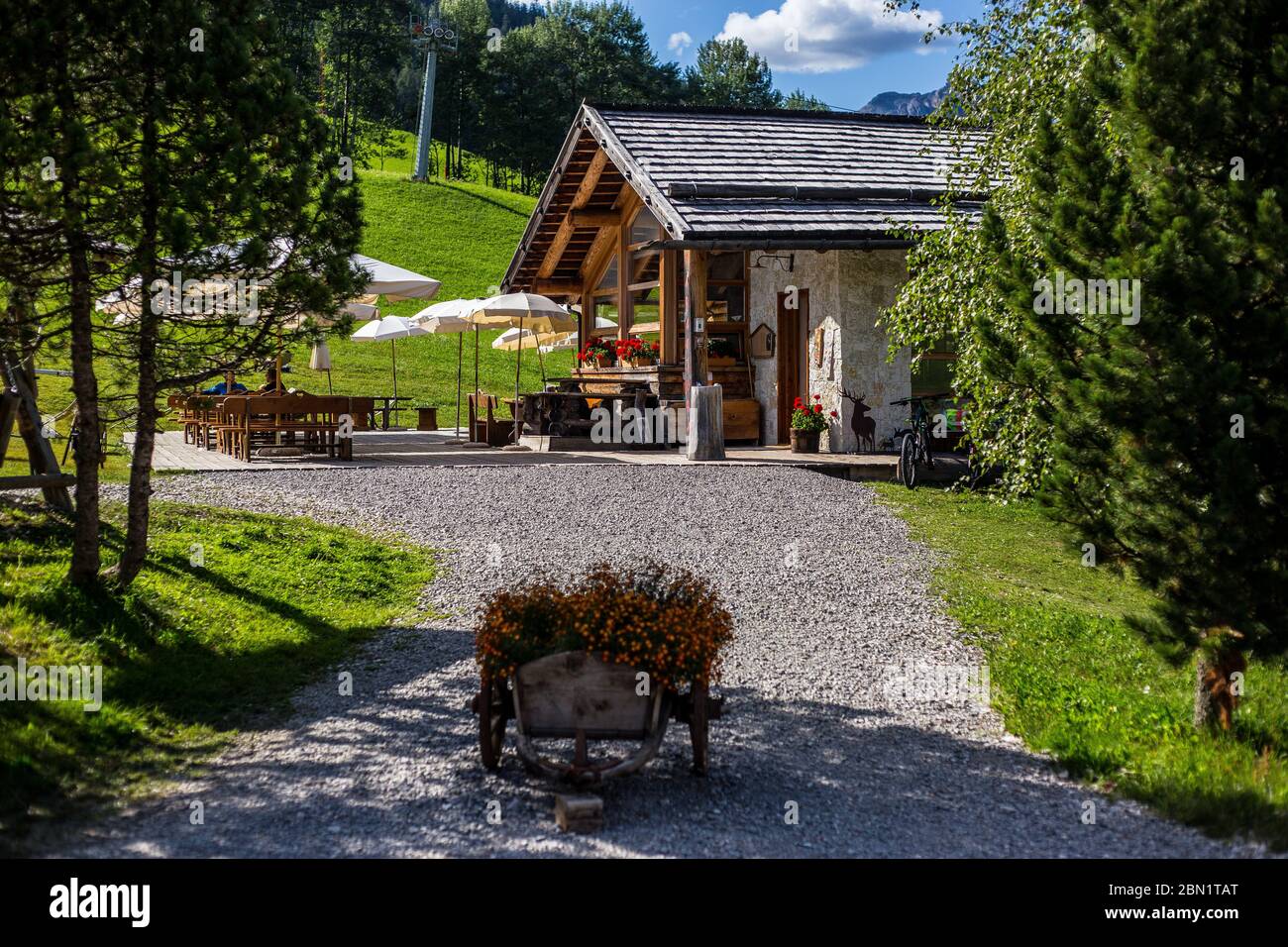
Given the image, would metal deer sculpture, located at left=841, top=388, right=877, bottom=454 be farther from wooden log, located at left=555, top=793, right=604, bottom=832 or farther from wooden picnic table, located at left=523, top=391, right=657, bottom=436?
wooden log, located at left=555, top=793, right=604, bottom=832

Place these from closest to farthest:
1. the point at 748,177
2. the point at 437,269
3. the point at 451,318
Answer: the point at 748,177, the point at 451,318, the point at 437,269

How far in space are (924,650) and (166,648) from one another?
5096 mm

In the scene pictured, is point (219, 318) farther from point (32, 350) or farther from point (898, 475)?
point (898, 475)

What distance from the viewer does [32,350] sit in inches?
334

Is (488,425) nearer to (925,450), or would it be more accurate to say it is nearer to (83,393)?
(925,450)

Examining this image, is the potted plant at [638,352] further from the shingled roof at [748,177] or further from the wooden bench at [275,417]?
the wooden bench at [275,417]

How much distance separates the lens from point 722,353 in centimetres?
2145

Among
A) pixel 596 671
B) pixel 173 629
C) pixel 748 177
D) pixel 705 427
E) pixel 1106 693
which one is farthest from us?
pixel 748 177

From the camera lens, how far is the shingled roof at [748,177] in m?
17.8

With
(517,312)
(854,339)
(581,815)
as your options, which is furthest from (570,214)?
(581,815)

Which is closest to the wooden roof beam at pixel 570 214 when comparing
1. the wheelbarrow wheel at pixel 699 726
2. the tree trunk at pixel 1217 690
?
the tree trunk at pixel 1217 690

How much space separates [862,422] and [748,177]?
4.31 meters

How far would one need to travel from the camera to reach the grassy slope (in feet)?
104

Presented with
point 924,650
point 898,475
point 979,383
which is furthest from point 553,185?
point 924,650
